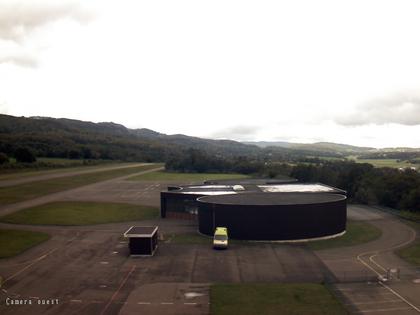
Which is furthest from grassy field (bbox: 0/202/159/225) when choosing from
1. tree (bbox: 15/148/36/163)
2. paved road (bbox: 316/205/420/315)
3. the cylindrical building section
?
tree (bbox: 15/148/36/163)

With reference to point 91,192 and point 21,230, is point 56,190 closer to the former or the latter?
point 91,192

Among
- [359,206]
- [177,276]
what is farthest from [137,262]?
[359,206]

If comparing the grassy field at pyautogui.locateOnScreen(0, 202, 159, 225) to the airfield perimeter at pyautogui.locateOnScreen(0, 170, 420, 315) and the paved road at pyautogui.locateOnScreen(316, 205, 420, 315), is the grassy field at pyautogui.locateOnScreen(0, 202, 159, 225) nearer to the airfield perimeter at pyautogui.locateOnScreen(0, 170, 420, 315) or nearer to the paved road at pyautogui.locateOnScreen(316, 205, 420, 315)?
the airfield perimeter at pyautogui.locateOnScreen(0, 170, 420, 315)

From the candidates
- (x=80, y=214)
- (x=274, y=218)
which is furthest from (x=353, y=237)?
(x=80, y=214)

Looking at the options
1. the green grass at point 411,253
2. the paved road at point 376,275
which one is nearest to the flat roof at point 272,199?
the paved road at point 376,275

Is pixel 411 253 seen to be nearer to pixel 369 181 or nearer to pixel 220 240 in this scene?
pixel 220 240

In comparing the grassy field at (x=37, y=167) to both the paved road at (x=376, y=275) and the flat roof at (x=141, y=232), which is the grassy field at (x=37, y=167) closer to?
the flat roof at (x=141, y=232)
